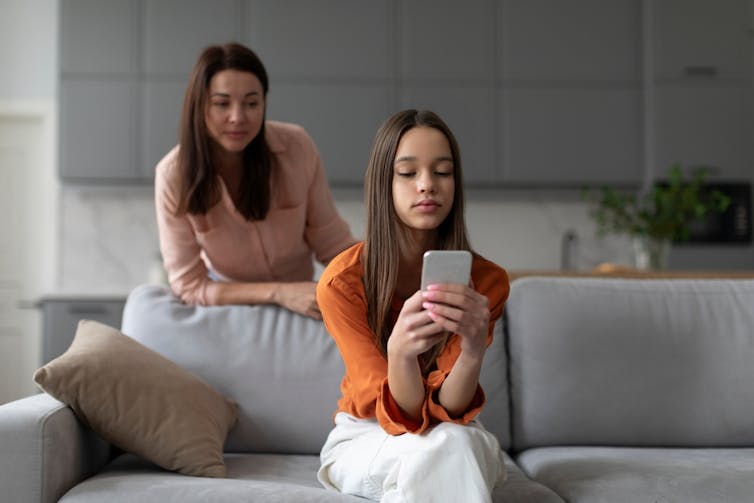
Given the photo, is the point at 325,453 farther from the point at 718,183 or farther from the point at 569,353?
the point at 718,183

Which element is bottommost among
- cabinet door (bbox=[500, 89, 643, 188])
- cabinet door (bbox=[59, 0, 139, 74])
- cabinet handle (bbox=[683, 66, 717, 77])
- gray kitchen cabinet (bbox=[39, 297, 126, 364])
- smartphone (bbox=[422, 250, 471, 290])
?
gray kitchen cabinet (bbox=[39, 297, 126, 364])

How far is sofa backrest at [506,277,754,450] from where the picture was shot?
224 centimetres

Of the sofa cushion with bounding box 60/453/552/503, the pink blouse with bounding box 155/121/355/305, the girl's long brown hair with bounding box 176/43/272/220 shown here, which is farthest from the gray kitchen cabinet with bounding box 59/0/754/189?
the sofa cushion with bounding box 60/453/552/503

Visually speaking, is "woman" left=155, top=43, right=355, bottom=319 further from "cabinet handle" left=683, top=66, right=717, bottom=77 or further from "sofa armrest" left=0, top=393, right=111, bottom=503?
"cabinet handle" left=683, top=66, right=717, bottom=77

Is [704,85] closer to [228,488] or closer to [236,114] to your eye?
[236,114]

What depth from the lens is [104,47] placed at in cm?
488

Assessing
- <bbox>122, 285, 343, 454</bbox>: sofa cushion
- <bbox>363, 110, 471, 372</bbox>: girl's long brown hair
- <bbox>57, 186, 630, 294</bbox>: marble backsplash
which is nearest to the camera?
<bbox>363, 110, 471, 372</bbox>: girl's long brown hair

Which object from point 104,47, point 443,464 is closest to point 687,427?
point 443,464

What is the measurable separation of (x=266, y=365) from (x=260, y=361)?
2 cm

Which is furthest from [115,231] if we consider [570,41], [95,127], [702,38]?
[702,38]

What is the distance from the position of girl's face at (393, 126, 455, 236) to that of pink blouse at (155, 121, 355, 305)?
0.72 metres

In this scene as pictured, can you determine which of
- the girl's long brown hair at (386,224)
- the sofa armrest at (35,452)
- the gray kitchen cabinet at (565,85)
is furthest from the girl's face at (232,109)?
the gray kitchen cabinet at (565,85)

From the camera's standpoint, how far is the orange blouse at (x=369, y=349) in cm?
170

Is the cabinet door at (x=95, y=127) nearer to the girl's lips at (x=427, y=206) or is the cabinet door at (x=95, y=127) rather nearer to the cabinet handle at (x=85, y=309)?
the cabinet handle at (x=85, y=309)
